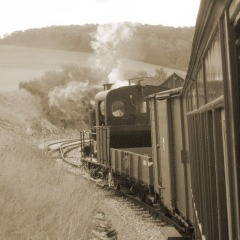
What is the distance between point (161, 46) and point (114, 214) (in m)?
80.1

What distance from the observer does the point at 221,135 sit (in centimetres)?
299

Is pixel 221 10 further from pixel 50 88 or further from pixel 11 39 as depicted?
pixel 11 39

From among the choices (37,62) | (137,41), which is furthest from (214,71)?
(37,62)

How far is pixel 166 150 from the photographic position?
8766 mm

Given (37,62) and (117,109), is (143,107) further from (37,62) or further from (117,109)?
(37,62)

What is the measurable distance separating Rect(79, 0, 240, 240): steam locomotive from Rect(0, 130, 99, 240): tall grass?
5.02 feet

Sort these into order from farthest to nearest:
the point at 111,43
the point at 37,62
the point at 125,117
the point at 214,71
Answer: the point at 37,62 < the point at 111,43 < the point at 125,117 < the point at 214,71

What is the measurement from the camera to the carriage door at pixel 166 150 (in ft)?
27.9

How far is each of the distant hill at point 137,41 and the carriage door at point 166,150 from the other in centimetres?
6766

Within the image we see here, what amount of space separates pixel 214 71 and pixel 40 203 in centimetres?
706

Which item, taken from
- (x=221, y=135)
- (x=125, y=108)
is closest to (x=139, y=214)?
(x=125, y=108)

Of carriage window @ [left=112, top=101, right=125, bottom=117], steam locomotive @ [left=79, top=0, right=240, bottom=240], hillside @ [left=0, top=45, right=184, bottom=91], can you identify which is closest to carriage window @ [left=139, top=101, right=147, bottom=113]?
steam locomotive @ [left=79, top=0, right=240, bottom=240]

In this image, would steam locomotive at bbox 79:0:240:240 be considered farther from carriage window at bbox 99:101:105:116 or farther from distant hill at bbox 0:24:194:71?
distant hill at bbox 0:24:194:71

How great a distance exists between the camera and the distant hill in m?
89.8
